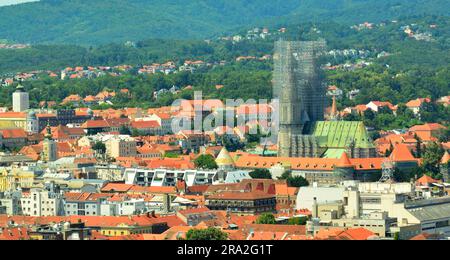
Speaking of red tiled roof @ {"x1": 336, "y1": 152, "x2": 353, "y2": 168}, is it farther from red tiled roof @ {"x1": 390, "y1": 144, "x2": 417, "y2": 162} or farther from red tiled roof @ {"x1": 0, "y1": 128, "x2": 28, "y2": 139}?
red tiled roof @ {"x1": 0, "y1": 128, "x2": 28, "y2": 139}

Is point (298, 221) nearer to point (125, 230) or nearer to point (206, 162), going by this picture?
point (125, 230)

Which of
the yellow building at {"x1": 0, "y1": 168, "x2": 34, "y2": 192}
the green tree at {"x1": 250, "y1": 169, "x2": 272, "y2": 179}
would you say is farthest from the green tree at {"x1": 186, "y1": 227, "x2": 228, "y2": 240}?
the yellow building at {"x1": 0, "y1": 168, "x2": 34, "y2": 192}

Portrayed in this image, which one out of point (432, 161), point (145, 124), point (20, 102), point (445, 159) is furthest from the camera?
point (20, 102)

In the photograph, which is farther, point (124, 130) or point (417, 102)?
point (417, 102)

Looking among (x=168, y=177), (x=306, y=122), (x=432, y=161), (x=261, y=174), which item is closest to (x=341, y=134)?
(x=306, y=122)

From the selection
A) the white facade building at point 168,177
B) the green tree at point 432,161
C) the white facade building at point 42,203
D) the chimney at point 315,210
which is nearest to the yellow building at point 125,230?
the chimney at point 315,210

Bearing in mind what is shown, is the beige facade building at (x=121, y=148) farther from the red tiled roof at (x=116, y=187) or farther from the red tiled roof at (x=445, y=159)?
the red tiled roof at (x=445, y=159)
